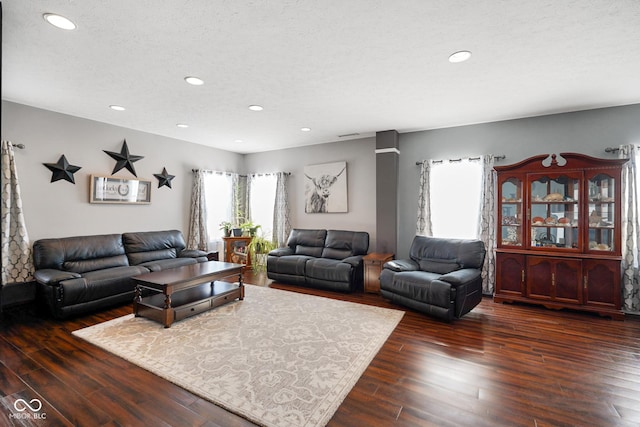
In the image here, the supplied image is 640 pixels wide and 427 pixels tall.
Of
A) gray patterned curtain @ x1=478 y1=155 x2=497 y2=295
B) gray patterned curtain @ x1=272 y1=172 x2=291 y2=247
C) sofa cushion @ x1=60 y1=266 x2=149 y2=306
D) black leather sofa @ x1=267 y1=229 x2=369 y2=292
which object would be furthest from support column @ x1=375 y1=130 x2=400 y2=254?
sofa cushion @ x1=60 y1=266 x2=149 y2=306

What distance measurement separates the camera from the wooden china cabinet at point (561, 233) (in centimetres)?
370

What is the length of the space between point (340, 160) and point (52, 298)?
15.3 feet

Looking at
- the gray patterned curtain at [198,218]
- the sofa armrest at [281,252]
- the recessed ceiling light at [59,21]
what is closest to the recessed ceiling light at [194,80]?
the recessed ceiling light at [59,21]

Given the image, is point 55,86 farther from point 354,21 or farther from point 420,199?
point 420,199

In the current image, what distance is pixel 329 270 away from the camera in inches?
191

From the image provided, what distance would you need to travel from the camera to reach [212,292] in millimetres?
4055

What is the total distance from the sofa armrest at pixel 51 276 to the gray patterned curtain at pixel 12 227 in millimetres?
347

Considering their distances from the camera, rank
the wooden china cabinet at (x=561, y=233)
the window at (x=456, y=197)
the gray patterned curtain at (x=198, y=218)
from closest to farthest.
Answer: the wooden china cabinet at (x=561, y=233) < the window at (x=456, y=197) < the gray patterned curtain at (x=198, y=218)

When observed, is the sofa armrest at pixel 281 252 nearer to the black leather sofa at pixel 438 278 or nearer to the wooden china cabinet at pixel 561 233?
the black leather sofa at pixel 438 278

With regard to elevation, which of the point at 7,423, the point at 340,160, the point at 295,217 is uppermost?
the point at 340,160

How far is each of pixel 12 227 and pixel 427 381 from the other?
5051 millimetres

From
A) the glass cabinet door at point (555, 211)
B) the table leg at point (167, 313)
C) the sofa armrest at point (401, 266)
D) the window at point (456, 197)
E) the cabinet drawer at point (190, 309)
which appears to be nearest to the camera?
the table leg at point (167, 313)

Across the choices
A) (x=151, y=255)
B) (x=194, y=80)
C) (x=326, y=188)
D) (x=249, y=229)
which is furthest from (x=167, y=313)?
(x=326, y=188)

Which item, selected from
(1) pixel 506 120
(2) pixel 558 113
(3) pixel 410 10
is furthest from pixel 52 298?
(2) pixel 558 113
